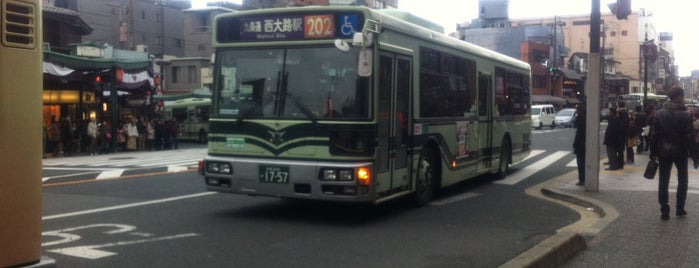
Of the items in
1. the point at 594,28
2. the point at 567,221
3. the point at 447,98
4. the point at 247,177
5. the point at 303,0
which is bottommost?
the point at 567,221

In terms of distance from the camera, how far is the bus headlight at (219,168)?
9922mm

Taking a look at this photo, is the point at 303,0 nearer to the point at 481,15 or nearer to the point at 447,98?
the point at 481,15

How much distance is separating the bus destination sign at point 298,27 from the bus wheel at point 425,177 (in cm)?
289

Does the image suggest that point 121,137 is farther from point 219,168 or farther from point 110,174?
point 219,168

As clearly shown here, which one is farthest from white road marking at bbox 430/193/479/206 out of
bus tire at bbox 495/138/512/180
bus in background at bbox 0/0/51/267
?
bus in background at bbox 0/0/51/267

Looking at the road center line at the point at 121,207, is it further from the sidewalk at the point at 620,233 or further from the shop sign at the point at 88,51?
the shop sign at the point at 88,51

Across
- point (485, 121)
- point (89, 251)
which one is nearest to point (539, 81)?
point (485, 121)

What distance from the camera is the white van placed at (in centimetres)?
5522

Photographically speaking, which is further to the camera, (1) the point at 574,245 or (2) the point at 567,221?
(2) the point at 567,221

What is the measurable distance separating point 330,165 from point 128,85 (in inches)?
1002

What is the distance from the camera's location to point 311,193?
369 inches

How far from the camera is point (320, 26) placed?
955cm

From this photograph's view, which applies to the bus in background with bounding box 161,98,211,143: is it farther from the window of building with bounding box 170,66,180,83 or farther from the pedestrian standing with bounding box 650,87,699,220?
the pedestrian standing with bounding box 650,87,699,220

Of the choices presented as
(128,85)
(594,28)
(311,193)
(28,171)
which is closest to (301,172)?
(311,193)
